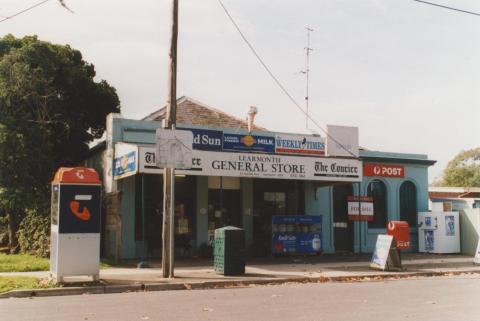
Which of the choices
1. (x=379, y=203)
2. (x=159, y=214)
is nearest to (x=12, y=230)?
(x=159, y=214)

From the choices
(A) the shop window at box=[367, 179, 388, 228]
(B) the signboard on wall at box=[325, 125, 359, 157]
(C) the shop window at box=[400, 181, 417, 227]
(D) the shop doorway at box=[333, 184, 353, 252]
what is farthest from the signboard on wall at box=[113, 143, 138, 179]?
(C) the shop window at box=[400, 181, 417, 227]

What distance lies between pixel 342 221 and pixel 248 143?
6.04m

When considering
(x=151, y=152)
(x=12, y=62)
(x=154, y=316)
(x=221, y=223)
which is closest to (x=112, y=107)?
(x=12, y=62)

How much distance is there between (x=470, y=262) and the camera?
20016mm

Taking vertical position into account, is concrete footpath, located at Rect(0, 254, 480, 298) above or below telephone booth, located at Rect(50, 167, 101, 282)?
below

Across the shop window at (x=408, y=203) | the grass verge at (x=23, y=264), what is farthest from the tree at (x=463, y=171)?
the grass verge at (x=23, y=264)

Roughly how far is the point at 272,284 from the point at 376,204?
37.3 feet

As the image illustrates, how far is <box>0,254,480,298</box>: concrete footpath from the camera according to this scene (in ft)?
42.3

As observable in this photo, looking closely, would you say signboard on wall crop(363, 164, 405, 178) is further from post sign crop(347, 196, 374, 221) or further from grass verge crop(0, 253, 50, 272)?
grass verge crop(0, 253, 50, 272)

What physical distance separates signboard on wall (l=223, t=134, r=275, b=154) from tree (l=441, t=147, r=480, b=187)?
51.6 m

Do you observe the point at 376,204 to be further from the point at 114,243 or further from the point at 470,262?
the point at 114,243

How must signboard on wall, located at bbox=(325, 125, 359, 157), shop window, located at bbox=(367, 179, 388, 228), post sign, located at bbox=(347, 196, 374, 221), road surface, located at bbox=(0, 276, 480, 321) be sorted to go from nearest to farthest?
road surface, located at bbox=(0, 276, 480, 321)
signboard on wall, located at bbox=(325, 125, 359, 157)
post sign, located at bbox=(347, 196, 374, 221)
shop window, located at bbox=(367, 179, 388, 228)

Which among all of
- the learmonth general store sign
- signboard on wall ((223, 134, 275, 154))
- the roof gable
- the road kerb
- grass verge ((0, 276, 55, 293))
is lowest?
the road kerb

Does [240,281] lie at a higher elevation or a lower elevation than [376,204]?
lower
